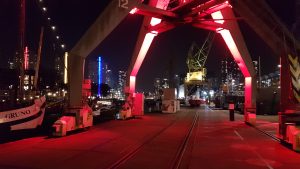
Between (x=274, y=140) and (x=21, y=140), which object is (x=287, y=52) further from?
(x=21, y=140)

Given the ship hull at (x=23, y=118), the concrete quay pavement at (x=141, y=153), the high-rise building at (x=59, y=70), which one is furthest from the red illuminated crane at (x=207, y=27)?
the high-rise building at (x=59, y=70)

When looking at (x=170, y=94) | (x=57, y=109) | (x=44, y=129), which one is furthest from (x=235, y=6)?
(x=170, y=94)

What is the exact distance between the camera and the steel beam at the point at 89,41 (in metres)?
20.2

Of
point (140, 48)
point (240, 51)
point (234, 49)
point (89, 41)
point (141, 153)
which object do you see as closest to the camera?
point (141, 153)

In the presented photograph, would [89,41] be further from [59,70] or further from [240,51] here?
[59,70]

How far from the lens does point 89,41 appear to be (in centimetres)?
2059

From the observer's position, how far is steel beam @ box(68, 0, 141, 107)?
20.2m

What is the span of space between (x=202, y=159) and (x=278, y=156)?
9.55 feet

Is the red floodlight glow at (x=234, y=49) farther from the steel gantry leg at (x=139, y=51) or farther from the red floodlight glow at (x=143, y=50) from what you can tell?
the red floodlight glow at (x=143, y=50)

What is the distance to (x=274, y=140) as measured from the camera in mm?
17922

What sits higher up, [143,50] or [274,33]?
[143,50]

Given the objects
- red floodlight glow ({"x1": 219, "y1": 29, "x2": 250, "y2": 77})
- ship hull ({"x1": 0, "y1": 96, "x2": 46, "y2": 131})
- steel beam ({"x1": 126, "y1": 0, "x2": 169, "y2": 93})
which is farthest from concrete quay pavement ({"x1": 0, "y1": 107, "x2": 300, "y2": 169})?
steel beam ({"x1": 126, "y1": 0, "x2": 169, "y2": 93})

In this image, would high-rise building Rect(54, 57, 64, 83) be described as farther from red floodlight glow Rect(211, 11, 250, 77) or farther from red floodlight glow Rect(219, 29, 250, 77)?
red floodlight glow Rect(219, 29, 250, 77)

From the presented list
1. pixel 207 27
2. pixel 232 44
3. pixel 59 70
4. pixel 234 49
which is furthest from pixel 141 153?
pixel 59 70
